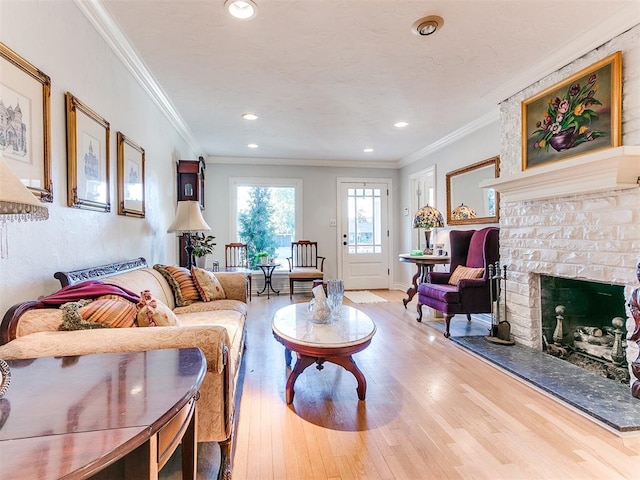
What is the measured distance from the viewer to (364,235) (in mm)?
6527

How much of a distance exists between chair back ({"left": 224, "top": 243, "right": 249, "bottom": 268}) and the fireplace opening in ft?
14.3

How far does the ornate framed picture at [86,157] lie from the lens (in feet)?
5.98

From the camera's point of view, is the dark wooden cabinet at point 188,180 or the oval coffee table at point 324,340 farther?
the dark wooden cabinet at point 188,180

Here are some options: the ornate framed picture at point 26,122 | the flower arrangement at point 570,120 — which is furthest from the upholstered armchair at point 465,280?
the ornate framed picture at point 26,122

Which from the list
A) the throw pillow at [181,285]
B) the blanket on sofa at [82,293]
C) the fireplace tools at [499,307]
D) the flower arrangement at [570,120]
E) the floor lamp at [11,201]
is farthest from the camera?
the fireplace tools at [499,307]

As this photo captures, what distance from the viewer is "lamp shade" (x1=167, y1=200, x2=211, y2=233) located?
342 cm

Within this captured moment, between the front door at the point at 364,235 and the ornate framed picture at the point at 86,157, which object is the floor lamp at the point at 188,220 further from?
the front door at the point at 364,235

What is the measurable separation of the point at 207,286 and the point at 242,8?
6.82ft

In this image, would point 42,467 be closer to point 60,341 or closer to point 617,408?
point 60,341

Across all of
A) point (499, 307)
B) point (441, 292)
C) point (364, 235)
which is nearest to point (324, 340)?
point (441, 292)

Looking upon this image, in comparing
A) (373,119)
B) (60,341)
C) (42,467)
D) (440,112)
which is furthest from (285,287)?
(42,467)

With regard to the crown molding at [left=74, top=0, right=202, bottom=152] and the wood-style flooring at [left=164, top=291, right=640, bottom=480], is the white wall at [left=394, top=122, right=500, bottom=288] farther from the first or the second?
the crown molding at [left=74, top=0, right=202, bottom=152]

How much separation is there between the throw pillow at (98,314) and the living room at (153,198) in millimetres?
268

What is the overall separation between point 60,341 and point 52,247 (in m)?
0.70
